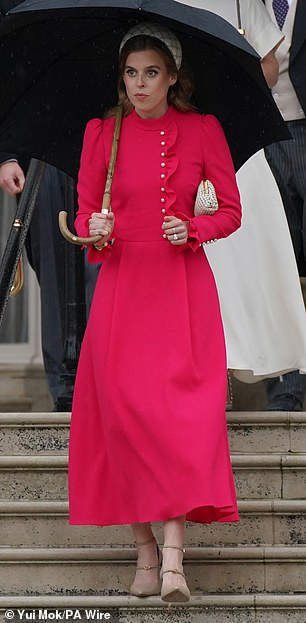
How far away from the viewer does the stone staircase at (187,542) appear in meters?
5.07

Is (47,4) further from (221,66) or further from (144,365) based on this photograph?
(144,365)

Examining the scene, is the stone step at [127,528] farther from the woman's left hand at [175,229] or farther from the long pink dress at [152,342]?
the woman's left hand at [175,229]

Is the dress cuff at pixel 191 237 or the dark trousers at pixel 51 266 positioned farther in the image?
the dark trousers at pixel 51 266

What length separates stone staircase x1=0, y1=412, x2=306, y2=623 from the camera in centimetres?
507

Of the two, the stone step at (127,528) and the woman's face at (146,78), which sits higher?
the woman's face at (146,78)

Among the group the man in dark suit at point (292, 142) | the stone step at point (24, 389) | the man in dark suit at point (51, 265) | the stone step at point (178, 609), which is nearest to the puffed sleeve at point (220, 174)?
the stone step at point (178, 609)

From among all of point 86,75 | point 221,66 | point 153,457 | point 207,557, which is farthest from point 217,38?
point 207,557

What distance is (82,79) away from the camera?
210 inches

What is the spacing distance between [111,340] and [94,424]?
1.00 ft

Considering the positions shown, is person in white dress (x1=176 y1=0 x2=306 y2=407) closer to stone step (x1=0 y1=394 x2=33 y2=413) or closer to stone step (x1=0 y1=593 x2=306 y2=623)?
stone step (x1=0 y1=593 x2=306 y2=623)

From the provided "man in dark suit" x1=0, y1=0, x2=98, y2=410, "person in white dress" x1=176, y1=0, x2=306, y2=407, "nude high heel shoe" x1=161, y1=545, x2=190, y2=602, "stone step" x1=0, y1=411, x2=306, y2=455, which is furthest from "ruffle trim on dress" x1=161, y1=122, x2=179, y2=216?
"man in dark suit" x1=0, y1=0, x2=98, y2=410

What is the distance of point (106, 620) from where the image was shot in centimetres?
503

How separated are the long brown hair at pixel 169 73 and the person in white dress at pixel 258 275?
1.24m

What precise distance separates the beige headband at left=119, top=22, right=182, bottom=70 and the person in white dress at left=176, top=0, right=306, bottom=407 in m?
1.34
